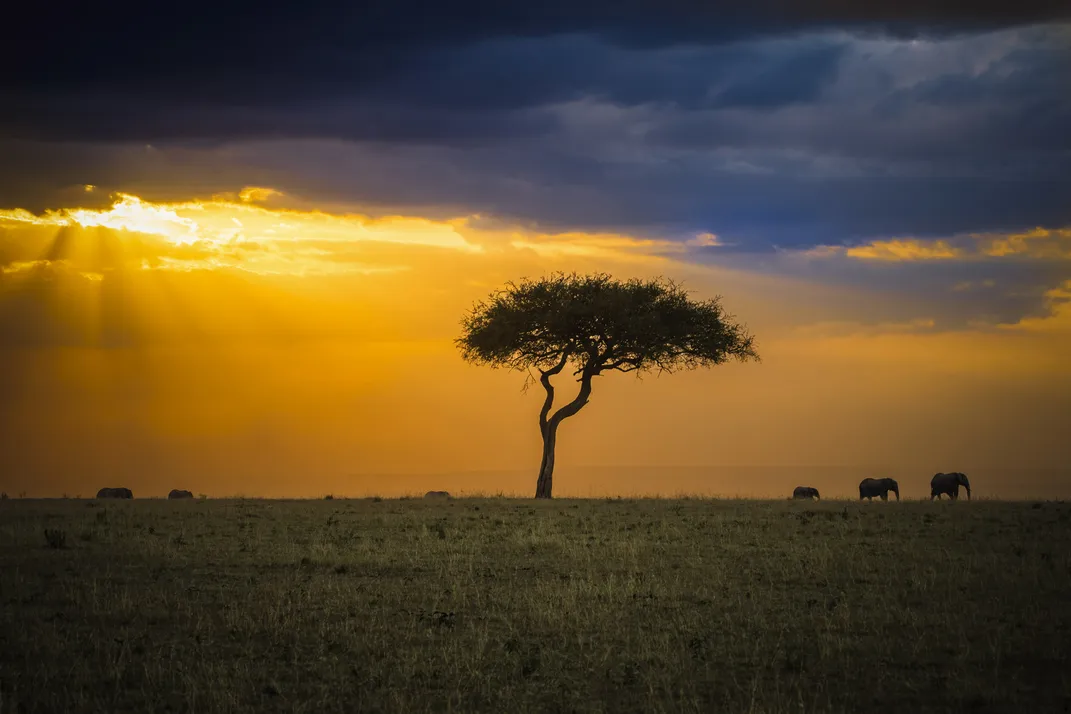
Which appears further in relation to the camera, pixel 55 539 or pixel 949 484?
pixel 949 484

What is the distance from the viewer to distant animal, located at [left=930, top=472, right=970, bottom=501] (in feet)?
185

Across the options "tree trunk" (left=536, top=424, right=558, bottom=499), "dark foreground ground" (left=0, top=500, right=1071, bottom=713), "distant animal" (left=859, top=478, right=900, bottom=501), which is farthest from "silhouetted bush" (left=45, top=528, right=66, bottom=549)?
"distant animal" (left=859, top=478, right=900, bottom=501)

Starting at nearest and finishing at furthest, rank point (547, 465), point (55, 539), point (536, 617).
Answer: point (536, 617)
point (55, 539)
point (547, 465)

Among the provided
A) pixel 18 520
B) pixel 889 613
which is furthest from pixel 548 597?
pixel 18 520

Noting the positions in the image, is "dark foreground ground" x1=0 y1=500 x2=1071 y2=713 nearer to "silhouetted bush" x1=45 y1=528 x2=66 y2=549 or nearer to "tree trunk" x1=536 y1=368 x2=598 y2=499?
"silhouetted bush" x1=45 y1=528 x2=66 y2=549

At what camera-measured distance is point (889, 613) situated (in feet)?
60.4

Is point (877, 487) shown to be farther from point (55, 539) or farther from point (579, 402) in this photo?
point (55, 539)

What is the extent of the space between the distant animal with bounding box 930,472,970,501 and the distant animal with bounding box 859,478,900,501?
2.24 m

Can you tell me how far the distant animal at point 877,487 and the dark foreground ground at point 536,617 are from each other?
1042 inches

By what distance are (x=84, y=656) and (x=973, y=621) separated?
15042 mm

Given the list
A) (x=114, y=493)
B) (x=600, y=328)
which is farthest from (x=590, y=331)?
(x=114, y=493)

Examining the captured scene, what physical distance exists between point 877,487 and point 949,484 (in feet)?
13.0

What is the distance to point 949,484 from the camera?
56.4 m

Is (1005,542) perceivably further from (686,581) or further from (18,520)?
(18,520)
